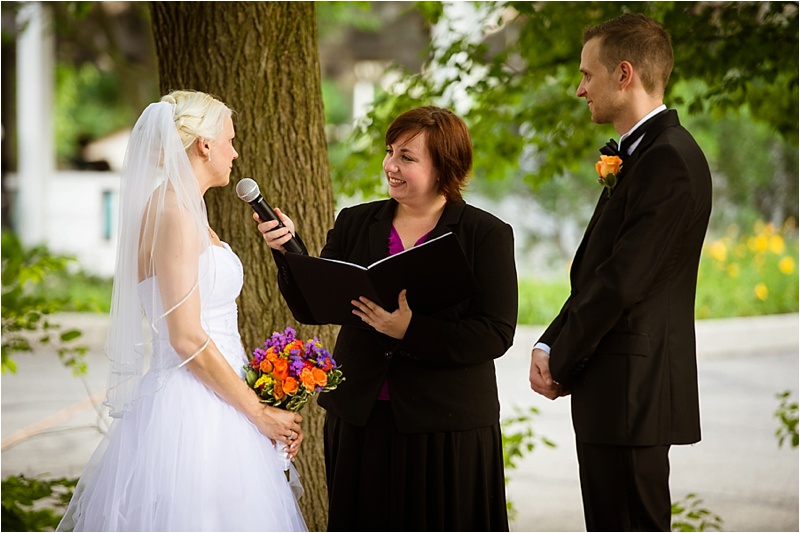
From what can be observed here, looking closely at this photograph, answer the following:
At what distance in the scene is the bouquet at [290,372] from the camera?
326 cm

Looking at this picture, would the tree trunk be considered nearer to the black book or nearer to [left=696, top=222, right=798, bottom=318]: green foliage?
the black book

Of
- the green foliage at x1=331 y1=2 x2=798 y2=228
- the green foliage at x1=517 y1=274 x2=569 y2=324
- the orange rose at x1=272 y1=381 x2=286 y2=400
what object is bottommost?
the orange rose at x1=272 y1=381 x2=286 y2=400

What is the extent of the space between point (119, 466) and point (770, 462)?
6.14 metres

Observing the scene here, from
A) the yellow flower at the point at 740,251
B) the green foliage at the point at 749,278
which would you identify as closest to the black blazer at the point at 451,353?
the green foliage at the point at 749,278

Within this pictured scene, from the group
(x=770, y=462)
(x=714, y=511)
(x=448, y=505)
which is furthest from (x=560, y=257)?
(x=448, y=505)

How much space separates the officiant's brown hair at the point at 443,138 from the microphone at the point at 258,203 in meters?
0.49

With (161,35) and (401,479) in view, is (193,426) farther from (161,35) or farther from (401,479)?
(161,35)

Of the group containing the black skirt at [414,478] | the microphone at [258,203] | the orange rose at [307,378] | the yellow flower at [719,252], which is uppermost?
the yellow flower at [719,252]

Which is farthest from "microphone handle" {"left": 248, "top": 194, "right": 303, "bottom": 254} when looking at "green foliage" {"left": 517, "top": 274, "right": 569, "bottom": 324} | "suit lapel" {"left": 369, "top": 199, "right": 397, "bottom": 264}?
"green foliage" {"left": 517, "top": 274, "right": 569, "bottom": 324}

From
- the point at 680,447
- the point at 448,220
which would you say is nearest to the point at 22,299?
the point at 448,220

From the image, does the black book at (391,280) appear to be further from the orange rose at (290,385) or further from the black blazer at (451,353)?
the orange rose at (290,385)

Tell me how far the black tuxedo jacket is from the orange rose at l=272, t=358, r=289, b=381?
2.81 feet

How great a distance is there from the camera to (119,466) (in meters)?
3.32

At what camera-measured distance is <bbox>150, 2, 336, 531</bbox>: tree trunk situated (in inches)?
182
